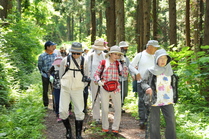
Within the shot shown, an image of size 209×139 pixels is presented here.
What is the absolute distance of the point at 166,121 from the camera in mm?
4562

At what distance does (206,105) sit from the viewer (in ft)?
25.7

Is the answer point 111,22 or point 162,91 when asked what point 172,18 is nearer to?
point 111,22

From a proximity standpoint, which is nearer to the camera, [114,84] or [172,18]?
[114,84]

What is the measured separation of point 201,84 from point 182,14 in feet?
55.7

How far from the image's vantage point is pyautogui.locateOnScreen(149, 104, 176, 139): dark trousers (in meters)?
4.52

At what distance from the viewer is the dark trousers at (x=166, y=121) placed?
14.8 ft

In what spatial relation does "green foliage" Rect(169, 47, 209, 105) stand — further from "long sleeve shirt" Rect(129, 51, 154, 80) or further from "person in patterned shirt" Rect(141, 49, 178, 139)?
"person in patterned shirt" Rect(141, 49, 178, 139)

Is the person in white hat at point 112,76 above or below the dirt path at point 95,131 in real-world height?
above

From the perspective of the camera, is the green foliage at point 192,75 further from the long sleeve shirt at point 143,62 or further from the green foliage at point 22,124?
the green foliage at point 22,124

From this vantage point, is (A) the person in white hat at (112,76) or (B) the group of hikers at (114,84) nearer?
(B) the group of hikers at (114,84)

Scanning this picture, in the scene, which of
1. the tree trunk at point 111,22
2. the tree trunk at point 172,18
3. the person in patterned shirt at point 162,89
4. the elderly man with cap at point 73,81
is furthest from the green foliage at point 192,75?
the tree trunk at point 111,22

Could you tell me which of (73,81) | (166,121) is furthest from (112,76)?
(166,121)

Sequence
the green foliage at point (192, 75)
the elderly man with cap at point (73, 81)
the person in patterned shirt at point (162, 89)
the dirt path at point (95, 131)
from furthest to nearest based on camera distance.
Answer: the green foliage at point (192, 75)
the dirt path at point (95, 131)
the elderly man with cap at point (73, 81)
the person in patterned shirt at point (162, 89)

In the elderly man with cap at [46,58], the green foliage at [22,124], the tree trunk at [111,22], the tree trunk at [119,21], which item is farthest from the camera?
the tree trunk at [111,22]
